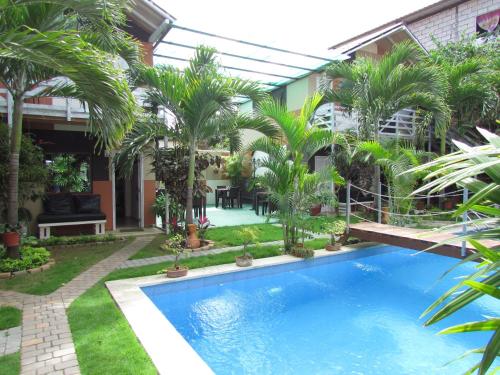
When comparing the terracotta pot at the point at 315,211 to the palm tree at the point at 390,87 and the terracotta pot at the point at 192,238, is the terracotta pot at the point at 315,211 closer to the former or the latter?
the palm tree at the point at 390,87

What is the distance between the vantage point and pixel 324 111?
12.3 meters

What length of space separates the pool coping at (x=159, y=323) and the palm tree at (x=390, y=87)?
5165 millimetres

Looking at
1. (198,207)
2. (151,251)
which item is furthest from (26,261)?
(198,207)

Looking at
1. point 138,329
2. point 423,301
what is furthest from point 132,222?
point 423,301

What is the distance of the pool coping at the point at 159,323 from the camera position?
126 inches

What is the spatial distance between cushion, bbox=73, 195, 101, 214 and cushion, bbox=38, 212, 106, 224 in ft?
1.13

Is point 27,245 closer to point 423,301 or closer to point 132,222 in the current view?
point 132,222

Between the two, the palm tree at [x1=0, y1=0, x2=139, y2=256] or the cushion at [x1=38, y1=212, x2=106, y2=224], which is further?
the cushion at [x1=38, y1=212, x2=106, y2=224]

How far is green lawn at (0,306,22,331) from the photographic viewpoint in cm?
395

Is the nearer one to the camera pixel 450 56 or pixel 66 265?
pixel 66 265

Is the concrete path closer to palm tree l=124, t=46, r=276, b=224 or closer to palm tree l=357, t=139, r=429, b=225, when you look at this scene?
palm tree l=124, t=46, r=276, b=224

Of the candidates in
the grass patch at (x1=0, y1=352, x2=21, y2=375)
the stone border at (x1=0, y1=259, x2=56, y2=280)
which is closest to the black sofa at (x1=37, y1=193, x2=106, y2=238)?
the stone border at (x1=0, y1=259, x2=56, y2=280)

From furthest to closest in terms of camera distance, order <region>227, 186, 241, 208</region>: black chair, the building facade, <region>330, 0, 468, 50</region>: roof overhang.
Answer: <region>227, 186, 241, 208</region>: black chair, <region>330, 0, 468, 50</region>: roof overhang, the building facade

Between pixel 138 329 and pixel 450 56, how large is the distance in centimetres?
1365
